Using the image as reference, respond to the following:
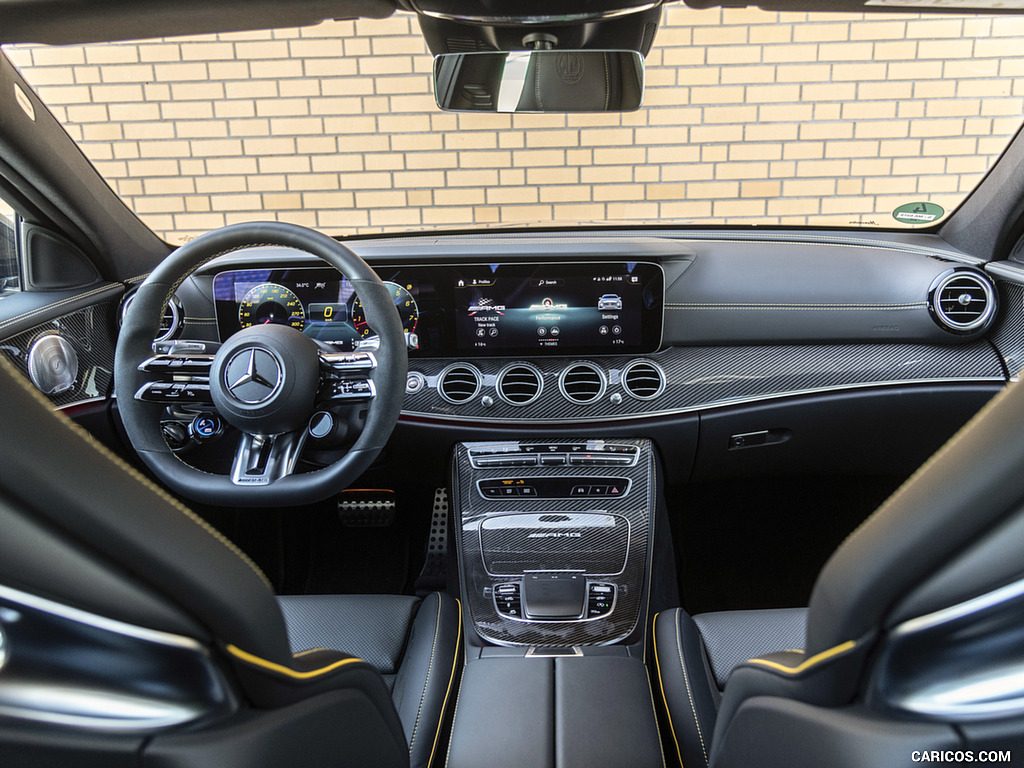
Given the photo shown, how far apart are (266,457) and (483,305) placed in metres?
0.87

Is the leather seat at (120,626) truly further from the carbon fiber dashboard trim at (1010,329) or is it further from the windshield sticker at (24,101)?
the carbon fiber dashboard trim at (1010,329)

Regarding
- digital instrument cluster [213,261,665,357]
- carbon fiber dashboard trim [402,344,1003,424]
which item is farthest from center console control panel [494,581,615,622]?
digital instrument cluster [213,261,665,357]

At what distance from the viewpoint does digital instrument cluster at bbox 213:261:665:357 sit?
6.51 feet

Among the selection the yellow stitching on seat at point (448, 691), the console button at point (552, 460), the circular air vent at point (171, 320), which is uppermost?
the circular air vent at point (171, 320)

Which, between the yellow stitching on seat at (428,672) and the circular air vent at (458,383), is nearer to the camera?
the yellow stitching on seat at (428,672)

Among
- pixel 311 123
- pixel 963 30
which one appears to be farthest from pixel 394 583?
pixel 963 30

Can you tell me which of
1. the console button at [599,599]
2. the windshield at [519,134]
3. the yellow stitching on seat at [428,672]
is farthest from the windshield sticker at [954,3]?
the yellow stitching on seat at [428,672]

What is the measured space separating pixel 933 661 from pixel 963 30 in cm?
270

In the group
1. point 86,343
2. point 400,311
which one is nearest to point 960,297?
point 400,311

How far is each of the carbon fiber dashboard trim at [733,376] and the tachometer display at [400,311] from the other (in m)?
0.18

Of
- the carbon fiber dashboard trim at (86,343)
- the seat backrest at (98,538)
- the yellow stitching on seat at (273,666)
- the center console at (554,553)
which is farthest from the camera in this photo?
the center console at (554,553)

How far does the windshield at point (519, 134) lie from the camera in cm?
250

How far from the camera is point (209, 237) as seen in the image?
1316mm

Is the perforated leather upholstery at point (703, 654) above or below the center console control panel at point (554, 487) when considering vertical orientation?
below
